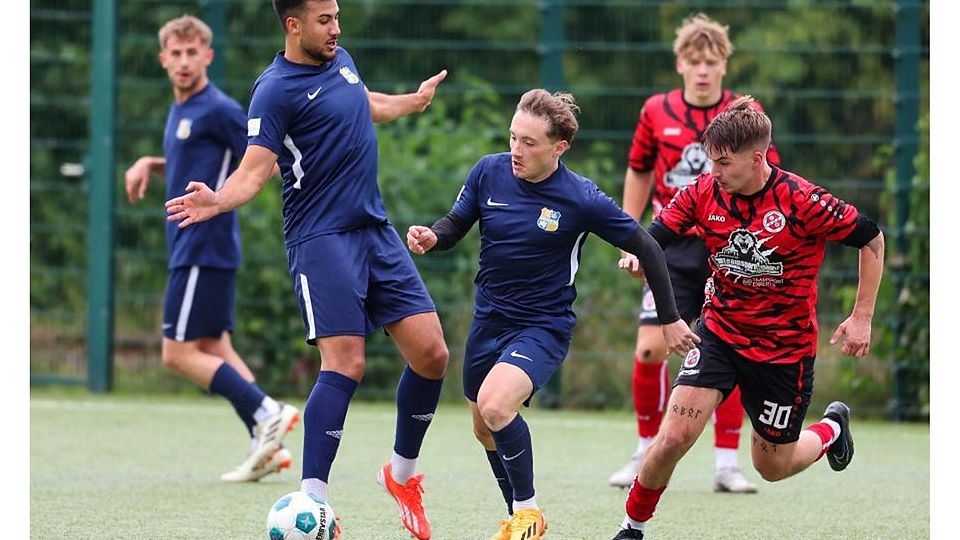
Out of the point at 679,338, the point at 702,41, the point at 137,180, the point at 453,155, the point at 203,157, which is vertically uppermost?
the point at 702,41

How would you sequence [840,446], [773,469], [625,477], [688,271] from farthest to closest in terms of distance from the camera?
[625,477] → [688,271] → [840,446] → [773,469]

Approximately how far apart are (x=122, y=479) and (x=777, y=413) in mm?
3269

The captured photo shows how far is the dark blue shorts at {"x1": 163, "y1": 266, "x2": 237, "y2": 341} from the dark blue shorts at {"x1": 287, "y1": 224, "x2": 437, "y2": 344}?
6.58 ft

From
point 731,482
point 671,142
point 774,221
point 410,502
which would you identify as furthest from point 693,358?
point 671,142

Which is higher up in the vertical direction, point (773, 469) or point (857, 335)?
point (857, 335)

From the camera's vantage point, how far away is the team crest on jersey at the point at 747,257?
530cm

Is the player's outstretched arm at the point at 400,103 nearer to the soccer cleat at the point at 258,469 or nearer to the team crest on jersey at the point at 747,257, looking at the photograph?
the team crest on jersey at the point at 747,257

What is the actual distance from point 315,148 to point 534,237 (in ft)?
2.83

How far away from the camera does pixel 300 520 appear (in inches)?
199

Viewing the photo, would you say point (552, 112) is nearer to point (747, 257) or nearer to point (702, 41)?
point (747, 257)

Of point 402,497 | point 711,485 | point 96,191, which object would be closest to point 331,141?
point 402,497

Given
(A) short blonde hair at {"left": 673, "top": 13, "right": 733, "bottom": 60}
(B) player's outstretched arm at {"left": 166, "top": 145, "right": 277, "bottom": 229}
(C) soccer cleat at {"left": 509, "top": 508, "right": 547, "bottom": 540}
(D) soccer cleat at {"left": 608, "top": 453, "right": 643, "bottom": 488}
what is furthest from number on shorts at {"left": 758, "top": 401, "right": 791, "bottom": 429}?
(A) short blonde hair at {"left": 673, "top": 13, "right": 733, "bottom": 60}

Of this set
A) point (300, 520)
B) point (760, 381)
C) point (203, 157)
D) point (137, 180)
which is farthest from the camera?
point (137, 180)

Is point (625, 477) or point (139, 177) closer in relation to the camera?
point (625, 477)
